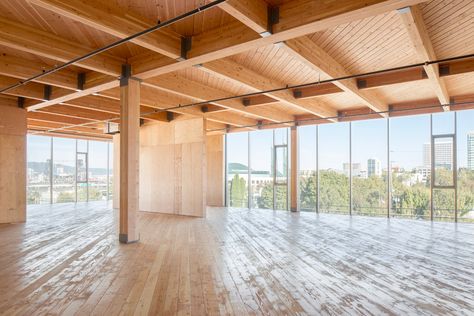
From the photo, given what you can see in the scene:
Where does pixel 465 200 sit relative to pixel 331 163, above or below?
below

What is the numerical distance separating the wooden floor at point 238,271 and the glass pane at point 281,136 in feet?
19.3

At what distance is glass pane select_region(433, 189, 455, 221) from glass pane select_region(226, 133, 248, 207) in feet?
24.8

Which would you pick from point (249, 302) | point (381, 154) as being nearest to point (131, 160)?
point (249, 302)

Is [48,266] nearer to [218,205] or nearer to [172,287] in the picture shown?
[172,287]

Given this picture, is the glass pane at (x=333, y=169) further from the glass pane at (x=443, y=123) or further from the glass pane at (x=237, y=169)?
the glass pane at (x=237, y=169)

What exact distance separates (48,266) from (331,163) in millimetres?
10906

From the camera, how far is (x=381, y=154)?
12711 millimetres

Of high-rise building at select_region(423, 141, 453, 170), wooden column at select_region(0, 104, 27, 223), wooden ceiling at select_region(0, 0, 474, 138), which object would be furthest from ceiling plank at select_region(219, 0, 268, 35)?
high-rise building at select_region(423, 141, 453, 170)

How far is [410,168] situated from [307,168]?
3.76 m

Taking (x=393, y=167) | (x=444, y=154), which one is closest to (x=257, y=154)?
(x=393, y=167)

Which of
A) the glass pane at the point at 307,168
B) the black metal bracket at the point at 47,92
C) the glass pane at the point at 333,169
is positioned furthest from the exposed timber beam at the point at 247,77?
the black metal bracket at the point at 47,92

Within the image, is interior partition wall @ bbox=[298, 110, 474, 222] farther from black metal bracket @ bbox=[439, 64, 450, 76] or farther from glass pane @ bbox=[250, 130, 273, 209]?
black metal bracket @ bbox=[439, 64, 450, 76]

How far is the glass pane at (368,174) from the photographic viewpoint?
1199 centimetres

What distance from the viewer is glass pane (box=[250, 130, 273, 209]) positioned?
14109mm
